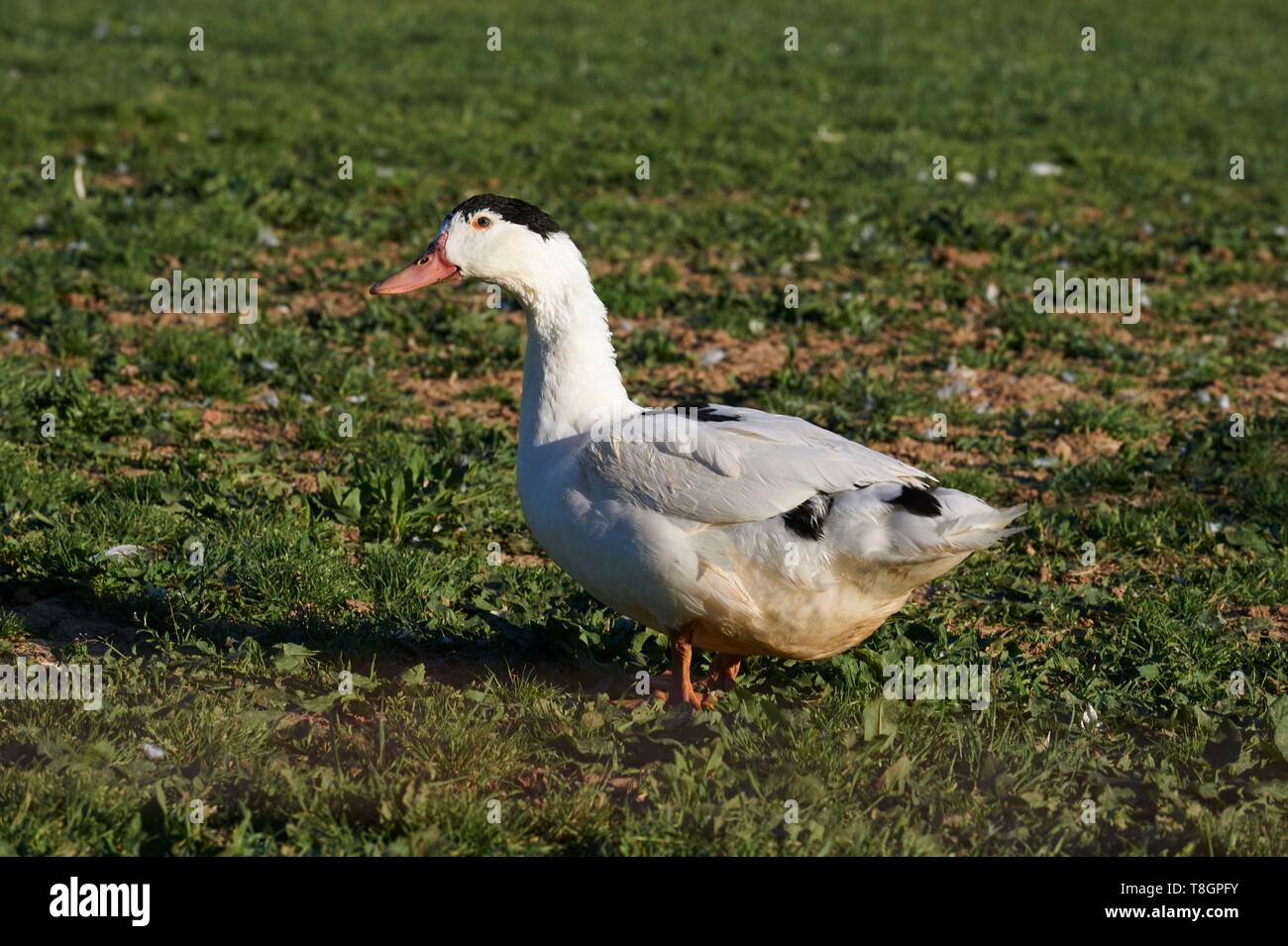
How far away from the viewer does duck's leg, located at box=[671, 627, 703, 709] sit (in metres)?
4.90

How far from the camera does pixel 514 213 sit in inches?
200

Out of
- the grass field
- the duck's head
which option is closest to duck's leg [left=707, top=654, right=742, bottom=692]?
the grass field

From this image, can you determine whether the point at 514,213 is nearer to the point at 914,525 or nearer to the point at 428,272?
the point at 428,272

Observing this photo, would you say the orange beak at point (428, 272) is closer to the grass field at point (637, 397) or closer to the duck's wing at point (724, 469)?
the duck's wing at point (724, 469)

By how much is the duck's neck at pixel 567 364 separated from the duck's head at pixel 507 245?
0.04 m

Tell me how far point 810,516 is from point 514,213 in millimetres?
1484

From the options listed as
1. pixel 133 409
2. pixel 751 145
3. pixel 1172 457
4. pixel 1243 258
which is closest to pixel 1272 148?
pixel 1243 258

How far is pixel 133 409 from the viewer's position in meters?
7.71

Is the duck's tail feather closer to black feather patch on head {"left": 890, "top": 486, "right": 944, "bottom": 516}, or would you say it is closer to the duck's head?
black feather patch on head {"left": 890, "top": 486, "right": 944, "bottom": 516}

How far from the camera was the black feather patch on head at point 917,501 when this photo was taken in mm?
4449

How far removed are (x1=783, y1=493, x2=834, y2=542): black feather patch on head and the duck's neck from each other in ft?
2.61

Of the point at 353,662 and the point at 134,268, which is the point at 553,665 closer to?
→ the point at 353,662

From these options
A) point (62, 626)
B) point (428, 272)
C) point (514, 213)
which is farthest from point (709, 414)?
point (62, 626)

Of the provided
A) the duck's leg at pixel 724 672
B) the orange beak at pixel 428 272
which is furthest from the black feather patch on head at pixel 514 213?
the duck's leg at pixel 724 672
